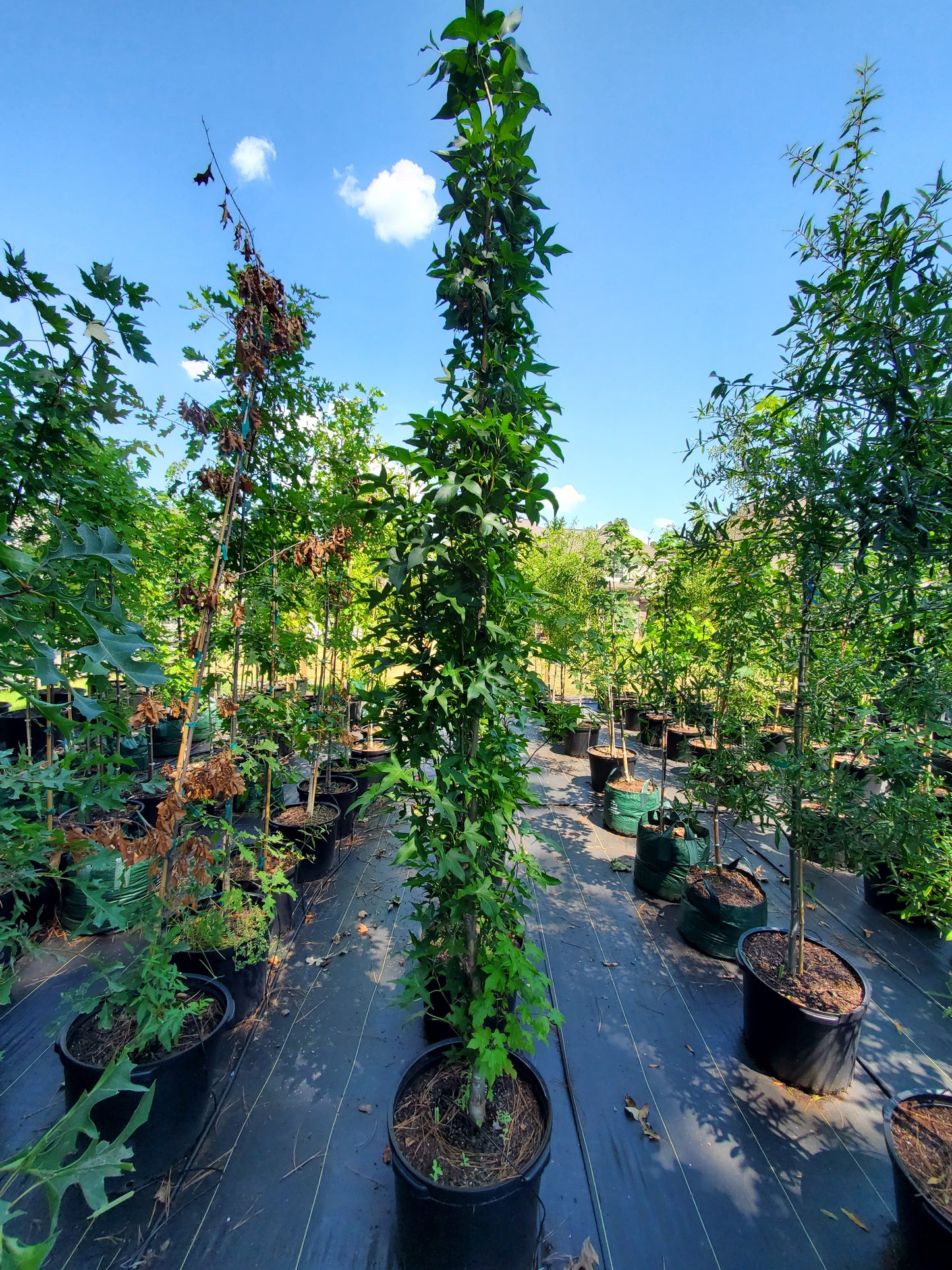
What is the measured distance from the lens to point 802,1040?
2457 mm

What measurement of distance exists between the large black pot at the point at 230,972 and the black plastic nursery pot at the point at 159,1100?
415 millimetres

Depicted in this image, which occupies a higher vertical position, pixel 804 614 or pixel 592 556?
pixel 592 556

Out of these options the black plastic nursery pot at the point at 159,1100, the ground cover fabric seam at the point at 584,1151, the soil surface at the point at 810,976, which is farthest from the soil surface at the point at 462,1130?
the soil surface at the point at 810,976

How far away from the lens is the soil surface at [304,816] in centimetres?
442

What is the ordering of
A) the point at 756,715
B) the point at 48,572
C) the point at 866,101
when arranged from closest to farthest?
the point at 48,572, the point at 866,101, the point at 756,715

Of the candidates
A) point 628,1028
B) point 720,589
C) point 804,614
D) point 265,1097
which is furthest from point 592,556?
point 265,1097

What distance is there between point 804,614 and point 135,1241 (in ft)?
12.1

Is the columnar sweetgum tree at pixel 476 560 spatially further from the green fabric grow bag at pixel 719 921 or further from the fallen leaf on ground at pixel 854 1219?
the green fabric grow bag at pixel 719 921

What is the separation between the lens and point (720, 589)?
124 inches

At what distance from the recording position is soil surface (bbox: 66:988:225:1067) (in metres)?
2.11

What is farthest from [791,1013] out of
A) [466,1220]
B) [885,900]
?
[885,900]

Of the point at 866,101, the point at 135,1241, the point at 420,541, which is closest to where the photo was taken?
the point at 420,541

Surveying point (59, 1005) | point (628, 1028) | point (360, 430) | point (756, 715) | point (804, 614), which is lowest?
point (59, 1005)

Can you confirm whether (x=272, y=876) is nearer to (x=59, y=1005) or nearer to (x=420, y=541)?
(x=59, y=1005)
